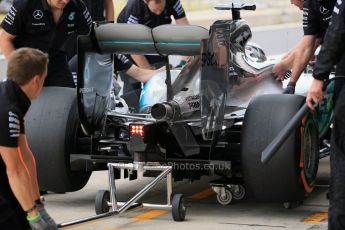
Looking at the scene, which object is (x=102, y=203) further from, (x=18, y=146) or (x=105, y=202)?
(x=18, y=146)

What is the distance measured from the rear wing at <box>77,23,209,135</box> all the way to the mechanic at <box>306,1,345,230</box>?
6.28ft

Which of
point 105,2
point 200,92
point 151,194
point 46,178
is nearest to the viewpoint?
point 200,92

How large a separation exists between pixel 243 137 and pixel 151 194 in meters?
1.59

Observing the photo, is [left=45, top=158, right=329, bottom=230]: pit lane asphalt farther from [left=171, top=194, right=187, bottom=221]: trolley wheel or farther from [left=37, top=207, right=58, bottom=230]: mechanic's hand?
[left=37, top=207, right=58, bottom=230]: mechanic's hand

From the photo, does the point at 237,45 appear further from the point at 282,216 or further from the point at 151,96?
the point at 282,216

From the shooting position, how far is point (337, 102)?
5711 millimetres

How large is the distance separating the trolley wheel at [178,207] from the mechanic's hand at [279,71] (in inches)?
61.3

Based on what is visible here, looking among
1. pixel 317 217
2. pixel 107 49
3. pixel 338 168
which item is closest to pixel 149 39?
pixel 107 49

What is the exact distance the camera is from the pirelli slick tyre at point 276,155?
24.2 feet

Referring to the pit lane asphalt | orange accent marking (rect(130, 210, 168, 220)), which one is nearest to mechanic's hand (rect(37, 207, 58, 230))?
the pit lane asphalt

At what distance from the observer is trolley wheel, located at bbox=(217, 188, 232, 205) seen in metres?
8.09

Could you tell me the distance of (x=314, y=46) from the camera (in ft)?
25.4

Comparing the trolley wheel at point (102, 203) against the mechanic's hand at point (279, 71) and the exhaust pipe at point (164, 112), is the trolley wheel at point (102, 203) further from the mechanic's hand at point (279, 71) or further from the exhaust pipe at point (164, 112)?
the mechanic's hand at point (279, 71)

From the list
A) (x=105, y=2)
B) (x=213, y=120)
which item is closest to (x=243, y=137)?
(x=213, y=120)
